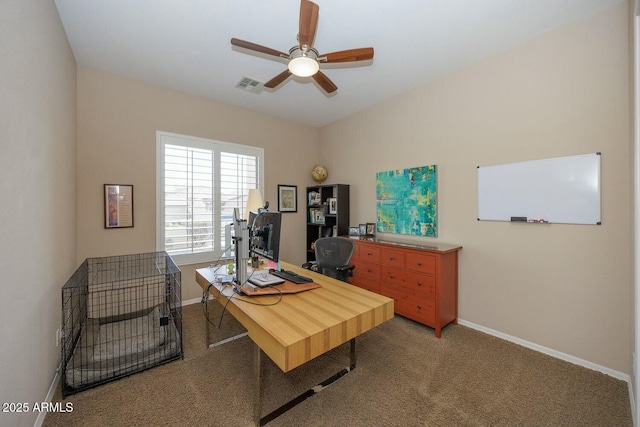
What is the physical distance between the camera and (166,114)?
333 centimetres

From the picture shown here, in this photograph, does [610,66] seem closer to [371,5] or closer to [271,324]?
[371,5]

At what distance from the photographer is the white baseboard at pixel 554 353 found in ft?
6.46

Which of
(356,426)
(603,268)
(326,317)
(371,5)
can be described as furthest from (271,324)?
(603,268)

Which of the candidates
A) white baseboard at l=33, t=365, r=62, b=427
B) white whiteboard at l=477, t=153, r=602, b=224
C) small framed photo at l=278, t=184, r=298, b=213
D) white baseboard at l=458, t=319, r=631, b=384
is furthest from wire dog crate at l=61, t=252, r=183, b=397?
white whiteboard at l=477, t=153, r=602, b=224

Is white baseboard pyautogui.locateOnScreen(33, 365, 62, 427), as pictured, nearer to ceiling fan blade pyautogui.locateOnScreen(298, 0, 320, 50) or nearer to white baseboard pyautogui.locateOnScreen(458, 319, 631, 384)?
ceiling fan blade pyautogui.locateOnScreen(298, 0, 320, 50)

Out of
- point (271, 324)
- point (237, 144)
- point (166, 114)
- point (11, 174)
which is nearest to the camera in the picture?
point (11, 174)

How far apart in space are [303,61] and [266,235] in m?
1.36

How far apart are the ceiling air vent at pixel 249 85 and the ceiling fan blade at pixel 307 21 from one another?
1483 millimetres

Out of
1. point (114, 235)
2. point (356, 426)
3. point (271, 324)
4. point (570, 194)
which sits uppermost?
point (570, 194)

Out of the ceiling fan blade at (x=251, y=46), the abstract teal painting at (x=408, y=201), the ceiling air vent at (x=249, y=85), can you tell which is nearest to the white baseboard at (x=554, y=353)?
the abstract teal painting at (x=408, y=201)

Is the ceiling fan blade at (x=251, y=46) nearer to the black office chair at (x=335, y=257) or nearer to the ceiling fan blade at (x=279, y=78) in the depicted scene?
the ceiling fan blade at (x=279, y=78)

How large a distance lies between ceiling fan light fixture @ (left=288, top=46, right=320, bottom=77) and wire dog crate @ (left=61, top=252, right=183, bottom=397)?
2.16 metres

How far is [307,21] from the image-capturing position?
5.62 feet

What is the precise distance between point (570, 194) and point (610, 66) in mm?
1012
